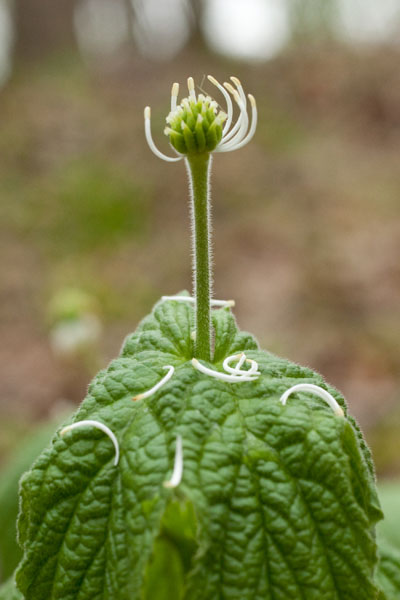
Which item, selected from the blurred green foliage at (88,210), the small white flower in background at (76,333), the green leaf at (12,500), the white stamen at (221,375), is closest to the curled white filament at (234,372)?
the white stamen at (221,375)

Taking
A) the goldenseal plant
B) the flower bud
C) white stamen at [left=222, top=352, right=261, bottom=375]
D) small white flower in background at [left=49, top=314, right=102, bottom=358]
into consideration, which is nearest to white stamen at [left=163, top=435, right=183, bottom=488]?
the goldenseal plant

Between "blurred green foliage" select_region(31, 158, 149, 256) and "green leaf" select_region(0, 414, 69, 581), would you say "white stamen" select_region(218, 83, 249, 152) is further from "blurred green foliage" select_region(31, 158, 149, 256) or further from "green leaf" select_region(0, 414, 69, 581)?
"blurred green foliage" select_region(31, 158, 149, 256)

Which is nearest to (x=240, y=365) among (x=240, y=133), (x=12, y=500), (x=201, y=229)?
(x=201, y=229)

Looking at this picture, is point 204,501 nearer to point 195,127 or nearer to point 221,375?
point 221,375

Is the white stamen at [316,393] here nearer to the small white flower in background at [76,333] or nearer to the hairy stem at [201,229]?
the hairy stem at [201,229]

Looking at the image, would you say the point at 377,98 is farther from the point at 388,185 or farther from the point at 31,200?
the point at 31,200

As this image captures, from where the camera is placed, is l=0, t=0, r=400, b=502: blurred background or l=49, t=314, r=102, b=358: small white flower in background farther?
l=0, t=0, r=400, b=502: blurred background

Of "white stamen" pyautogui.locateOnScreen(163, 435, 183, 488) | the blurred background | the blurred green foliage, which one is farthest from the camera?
the blurred green foliage

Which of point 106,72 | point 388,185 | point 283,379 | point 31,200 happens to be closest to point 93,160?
point 31,200
